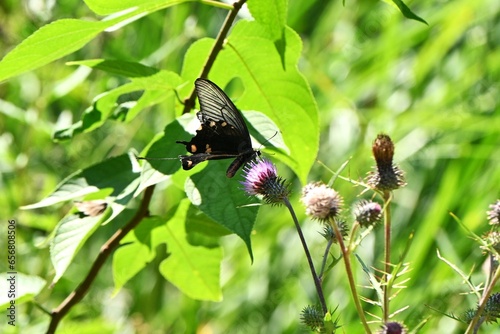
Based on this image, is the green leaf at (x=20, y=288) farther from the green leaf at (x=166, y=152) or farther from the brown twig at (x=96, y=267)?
the green leaf at (x=166, y=152)

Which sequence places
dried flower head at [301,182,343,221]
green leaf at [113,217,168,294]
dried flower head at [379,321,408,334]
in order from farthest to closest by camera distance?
green leaf at [113,217,168,294], dried flower head at [301,182,343,221], dried flower head at [379,321,408,334]

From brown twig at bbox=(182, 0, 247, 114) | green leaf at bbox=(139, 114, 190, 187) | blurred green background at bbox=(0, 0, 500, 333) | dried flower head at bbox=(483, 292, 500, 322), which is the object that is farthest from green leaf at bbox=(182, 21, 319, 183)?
blurred green background at bbox=(0, 0, 500, 333)

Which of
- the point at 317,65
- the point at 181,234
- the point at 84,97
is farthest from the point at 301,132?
the point at 317,65

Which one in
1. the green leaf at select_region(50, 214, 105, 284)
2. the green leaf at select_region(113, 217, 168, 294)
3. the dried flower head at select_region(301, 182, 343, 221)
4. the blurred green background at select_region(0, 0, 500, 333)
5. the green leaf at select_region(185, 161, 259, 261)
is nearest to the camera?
the dried flower head at select_region(301, 182, 343, 221)

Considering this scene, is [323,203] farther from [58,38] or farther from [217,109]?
[58,38]

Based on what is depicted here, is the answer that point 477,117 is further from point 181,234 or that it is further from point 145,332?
point 181,234

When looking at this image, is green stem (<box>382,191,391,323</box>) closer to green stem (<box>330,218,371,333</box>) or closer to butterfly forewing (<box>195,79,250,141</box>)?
green stem (<box>330,218,371,333</box>)
